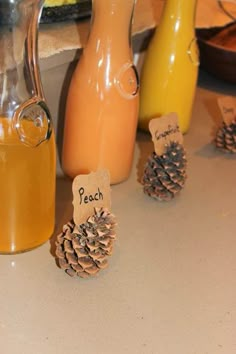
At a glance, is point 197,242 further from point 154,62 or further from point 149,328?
point 154,62

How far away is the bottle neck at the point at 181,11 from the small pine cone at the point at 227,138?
156mm

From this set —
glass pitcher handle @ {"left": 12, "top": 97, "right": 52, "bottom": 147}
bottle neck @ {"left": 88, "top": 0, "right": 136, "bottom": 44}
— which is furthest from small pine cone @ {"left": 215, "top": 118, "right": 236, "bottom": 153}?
glass pitcher handle @ {"left": 12, "top": 97, "right": 52, "bottom": 147}

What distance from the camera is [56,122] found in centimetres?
82

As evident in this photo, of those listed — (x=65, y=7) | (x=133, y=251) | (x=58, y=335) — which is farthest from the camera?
(x=65, y=7)

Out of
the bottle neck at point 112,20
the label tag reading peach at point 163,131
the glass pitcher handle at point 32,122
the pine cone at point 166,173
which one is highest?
the bottle neck at point 112,20

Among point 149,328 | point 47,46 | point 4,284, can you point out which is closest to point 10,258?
point 4,284

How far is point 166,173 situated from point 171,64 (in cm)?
20

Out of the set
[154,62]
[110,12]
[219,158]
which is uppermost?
[110,12]

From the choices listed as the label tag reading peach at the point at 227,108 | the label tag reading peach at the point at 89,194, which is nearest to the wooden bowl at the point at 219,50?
the label tag reading peach at the point at 227,108

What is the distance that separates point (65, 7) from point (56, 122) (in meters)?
0.15

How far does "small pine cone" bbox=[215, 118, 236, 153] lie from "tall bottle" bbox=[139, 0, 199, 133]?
0.07m

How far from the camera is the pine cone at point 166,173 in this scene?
727 millimetres

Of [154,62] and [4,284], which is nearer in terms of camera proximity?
[4,284]

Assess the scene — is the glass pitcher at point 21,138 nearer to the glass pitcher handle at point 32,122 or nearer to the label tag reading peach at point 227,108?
the glass pitcher handle at point 32,122
